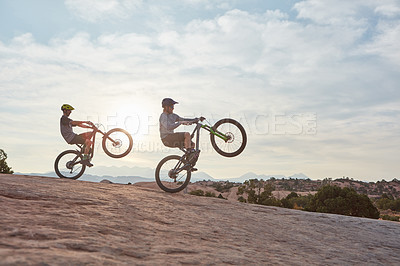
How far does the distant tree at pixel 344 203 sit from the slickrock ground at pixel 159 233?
81.8 feet

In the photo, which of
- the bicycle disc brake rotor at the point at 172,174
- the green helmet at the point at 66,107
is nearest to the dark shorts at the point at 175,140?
the bicycle disc brake rotor at the point at 172,174

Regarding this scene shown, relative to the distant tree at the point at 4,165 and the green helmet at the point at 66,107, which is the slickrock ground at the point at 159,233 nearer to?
the green helmet at the point at 66,107

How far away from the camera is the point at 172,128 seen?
10648 millimetres

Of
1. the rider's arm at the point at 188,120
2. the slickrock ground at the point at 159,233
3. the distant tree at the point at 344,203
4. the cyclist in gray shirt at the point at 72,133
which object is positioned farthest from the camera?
the distant tree at the point at 344,203

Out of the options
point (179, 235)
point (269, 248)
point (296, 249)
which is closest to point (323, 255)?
point (296, 249)

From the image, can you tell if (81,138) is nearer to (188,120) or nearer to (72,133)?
(72,133)

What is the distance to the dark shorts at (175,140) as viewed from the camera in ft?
35.1

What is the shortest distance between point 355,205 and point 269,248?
3087 cm

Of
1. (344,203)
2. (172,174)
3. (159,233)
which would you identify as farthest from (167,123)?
(344,203)

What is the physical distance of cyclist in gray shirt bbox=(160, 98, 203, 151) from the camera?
10.7 meters

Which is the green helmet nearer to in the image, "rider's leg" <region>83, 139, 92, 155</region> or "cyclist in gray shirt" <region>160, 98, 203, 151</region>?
"rider's leg" <region>83, 139, 92, 155</region>

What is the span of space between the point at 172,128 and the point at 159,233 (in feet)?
16.2

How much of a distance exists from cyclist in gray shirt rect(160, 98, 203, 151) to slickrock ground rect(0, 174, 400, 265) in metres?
1.65

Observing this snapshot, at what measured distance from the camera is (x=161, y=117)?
10773mm
